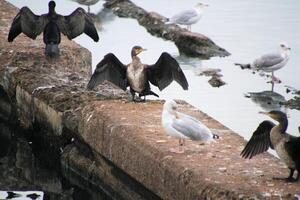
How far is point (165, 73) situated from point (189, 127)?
Result: 2301 millimetres

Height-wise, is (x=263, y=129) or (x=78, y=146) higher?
(x=263, y=129)

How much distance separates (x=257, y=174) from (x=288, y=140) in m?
0.42

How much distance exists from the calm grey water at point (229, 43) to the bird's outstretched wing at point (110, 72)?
1.57 metres

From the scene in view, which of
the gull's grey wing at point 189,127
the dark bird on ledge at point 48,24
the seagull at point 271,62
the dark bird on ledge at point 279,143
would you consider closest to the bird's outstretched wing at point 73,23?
the dark bird on ledge at point 48,24

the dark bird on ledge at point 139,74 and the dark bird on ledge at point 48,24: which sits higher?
the dark bird on ledge at point 48,24

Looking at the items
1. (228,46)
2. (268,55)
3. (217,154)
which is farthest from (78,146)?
(228,46)

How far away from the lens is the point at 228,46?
1580 centimetres

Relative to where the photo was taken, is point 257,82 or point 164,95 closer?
point 164,95

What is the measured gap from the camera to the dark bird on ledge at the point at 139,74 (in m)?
10.3

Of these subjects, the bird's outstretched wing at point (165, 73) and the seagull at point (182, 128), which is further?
the bird's outstretched wing at point (165, 73)

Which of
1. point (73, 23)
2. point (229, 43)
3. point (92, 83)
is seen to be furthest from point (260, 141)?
point (229, 43)

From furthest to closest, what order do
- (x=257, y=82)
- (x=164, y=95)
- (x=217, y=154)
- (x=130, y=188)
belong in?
(x=257, y=82) → (x=164, y=95) → (x=130, y=188) → (x=217, y=154)

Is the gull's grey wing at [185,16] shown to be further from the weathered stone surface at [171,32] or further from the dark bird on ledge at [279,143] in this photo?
the dark bird on ledge at [279,143]

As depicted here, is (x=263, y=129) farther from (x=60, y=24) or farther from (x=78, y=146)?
(x=60, y=24)
